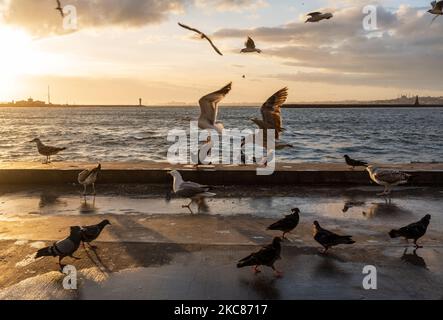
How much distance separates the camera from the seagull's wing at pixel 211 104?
14.7m

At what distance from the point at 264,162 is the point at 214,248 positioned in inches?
341

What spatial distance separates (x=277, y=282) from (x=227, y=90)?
846cm

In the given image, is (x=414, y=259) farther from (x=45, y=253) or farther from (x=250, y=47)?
(x=250, y=47)

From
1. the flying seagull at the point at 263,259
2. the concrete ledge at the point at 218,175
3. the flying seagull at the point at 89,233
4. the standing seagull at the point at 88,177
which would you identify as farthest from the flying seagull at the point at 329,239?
the standing seagull at the point at 88,177

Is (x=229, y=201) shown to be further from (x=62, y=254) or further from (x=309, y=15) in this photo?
(x=62, y=254)

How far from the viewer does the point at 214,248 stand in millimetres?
8727

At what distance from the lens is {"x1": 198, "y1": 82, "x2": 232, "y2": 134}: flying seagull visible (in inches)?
578

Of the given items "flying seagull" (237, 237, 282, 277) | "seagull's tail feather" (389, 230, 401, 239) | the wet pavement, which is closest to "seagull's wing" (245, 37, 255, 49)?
the wet pavement

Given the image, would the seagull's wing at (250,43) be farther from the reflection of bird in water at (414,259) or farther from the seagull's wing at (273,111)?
the reflection of bird in water at (414,259)

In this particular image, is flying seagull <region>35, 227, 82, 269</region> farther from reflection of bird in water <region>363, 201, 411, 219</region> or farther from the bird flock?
reflection of bird in water <region>363, 201, 411, 219</region>

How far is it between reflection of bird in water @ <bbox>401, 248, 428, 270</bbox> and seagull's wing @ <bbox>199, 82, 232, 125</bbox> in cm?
750

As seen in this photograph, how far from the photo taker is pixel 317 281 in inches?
286

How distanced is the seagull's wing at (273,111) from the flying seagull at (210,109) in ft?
4.75

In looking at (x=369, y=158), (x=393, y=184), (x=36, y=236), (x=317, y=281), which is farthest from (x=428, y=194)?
(x=369, y=158)
